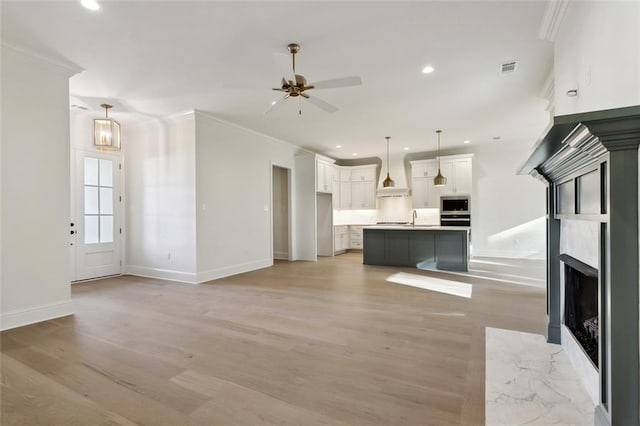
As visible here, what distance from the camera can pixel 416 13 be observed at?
9.12ft

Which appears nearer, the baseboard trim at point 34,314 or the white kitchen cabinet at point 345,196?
the baseboard trim at point 34,314

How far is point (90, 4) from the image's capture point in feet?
8.67

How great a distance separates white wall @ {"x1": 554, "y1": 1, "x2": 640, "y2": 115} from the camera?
5.08 ft

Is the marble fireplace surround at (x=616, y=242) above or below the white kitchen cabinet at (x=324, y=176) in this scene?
below

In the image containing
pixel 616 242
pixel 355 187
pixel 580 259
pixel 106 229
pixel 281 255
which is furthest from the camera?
pixel 355 187

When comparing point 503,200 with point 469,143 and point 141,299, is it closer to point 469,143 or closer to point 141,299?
point 469,143

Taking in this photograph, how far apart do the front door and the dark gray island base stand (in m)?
5.18

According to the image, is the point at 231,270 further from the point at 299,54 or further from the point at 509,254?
the point at 509,254

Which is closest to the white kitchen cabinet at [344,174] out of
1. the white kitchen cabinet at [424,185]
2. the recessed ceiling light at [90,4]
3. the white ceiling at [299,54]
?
the white kitchen cabinet at [424,185]

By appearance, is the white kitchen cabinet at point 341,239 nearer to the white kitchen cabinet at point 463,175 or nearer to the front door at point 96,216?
the white kitchen cabinet at point 463,175

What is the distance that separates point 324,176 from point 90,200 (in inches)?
203

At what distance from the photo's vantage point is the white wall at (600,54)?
1547mm

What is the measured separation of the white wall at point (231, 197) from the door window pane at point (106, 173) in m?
2.04

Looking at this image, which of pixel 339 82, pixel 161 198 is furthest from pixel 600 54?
pixel 161 198
